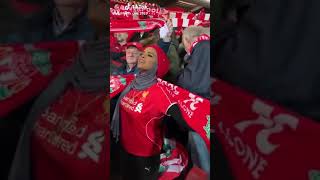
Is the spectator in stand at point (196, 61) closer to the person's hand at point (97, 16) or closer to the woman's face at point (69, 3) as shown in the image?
the person's hand at point (97, 16)

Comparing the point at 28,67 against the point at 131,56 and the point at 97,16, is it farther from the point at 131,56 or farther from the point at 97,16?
the point at 131,56

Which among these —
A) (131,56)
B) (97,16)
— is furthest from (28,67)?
(131,56)

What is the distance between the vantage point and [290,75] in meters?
0.70

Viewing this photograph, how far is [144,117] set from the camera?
4.79ft

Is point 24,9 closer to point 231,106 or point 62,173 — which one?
point 62,173

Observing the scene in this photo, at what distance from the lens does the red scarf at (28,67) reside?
854 millimetres

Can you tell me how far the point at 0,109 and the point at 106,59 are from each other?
0.32m

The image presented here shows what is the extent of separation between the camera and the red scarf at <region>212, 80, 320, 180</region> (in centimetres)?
65

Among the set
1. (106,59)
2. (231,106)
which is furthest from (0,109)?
(231,106)

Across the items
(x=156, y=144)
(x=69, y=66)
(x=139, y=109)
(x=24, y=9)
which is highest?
(x=24, y=9)

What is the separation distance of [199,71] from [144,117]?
0.35 m

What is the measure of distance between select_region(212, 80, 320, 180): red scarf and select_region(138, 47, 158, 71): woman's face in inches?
22.7

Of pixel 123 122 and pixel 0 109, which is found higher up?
pixel 0 109

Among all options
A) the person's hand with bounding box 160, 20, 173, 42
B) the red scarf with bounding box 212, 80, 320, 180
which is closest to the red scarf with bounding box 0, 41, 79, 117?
the red scarf with bounding box 212, 80, 320, 180
